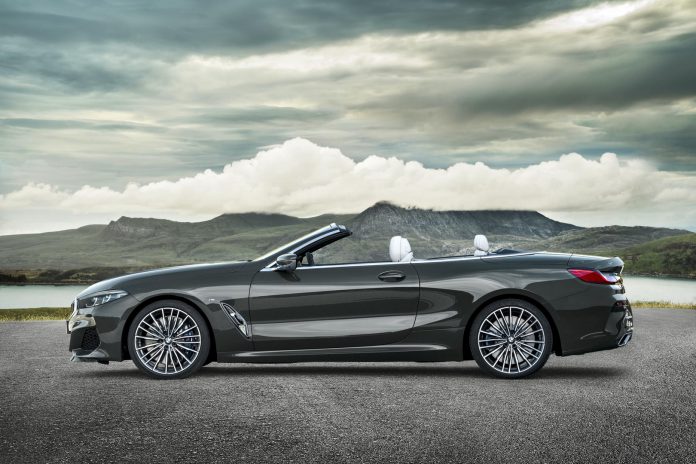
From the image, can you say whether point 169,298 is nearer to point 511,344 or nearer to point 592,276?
point 511,344

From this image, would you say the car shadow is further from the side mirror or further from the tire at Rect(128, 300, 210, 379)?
the side mirror

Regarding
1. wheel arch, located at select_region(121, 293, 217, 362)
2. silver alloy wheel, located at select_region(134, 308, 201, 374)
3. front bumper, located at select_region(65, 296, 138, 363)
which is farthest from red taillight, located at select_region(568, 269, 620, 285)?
front bumper, located at select_region(65, 296, 138, 363)

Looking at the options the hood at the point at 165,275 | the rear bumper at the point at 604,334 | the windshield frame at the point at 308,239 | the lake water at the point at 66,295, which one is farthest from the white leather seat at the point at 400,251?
the lake water at the point at 66,295

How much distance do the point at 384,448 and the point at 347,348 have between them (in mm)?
2852

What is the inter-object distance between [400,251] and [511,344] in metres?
1.43

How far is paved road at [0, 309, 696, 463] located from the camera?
5.18 m

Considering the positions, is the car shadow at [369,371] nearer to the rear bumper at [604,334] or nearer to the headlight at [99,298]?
the rear bumper at [604,334]

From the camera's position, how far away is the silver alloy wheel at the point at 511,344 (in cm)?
805

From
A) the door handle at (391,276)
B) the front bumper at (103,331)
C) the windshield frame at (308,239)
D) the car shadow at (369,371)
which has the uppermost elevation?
the windshield frame at (308,239)

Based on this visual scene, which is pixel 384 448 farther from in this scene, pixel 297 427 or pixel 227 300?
pixel 227 300

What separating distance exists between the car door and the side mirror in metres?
0.15

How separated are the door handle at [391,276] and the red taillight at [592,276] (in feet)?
5.59

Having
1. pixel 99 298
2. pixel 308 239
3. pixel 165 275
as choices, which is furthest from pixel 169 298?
pixel 308 239

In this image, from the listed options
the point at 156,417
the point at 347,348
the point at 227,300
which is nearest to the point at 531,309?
the point at 347,348
